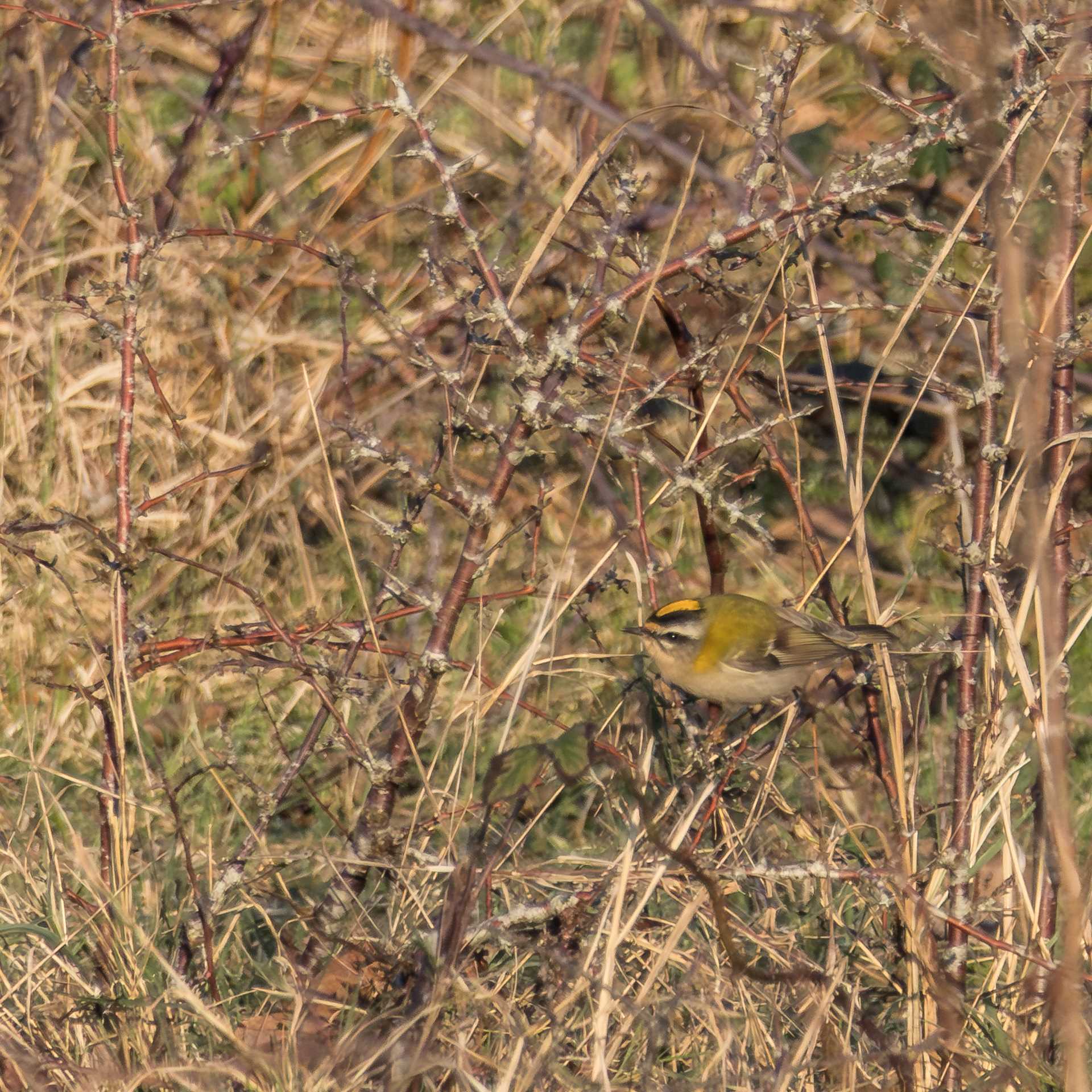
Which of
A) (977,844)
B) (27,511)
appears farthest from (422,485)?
(27,511)

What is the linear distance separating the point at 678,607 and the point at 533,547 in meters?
0.56

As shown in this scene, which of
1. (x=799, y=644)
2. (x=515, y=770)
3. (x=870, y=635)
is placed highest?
(x=515, y=770)

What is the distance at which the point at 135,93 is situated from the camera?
17.1 ft

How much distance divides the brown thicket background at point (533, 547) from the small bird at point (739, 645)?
0.10m

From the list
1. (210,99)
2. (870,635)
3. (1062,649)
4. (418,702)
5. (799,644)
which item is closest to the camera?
(1062,649)

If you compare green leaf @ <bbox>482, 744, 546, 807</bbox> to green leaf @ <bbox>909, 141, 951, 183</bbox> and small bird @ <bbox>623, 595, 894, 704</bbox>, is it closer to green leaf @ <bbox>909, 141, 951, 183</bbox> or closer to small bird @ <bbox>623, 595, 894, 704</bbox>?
small bird @ <bbox>623, 595, 894, 704</bbox>

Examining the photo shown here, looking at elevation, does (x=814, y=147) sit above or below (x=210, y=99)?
below

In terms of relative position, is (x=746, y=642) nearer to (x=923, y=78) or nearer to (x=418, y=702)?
(x=418, y=702)

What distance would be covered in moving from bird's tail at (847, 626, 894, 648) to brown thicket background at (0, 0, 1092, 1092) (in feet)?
0.16

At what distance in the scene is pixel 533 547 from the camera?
10.1 feet

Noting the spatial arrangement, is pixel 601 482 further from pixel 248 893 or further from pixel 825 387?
pixel 248 893

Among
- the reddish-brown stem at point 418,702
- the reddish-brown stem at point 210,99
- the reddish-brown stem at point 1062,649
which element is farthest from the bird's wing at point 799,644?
the reddish-brown stem at point 210,99

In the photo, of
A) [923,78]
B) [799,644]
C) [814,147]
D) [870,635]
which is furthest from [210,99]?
[870,635]

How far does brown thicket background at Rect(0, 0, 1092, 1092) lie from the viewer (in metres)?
2.43
